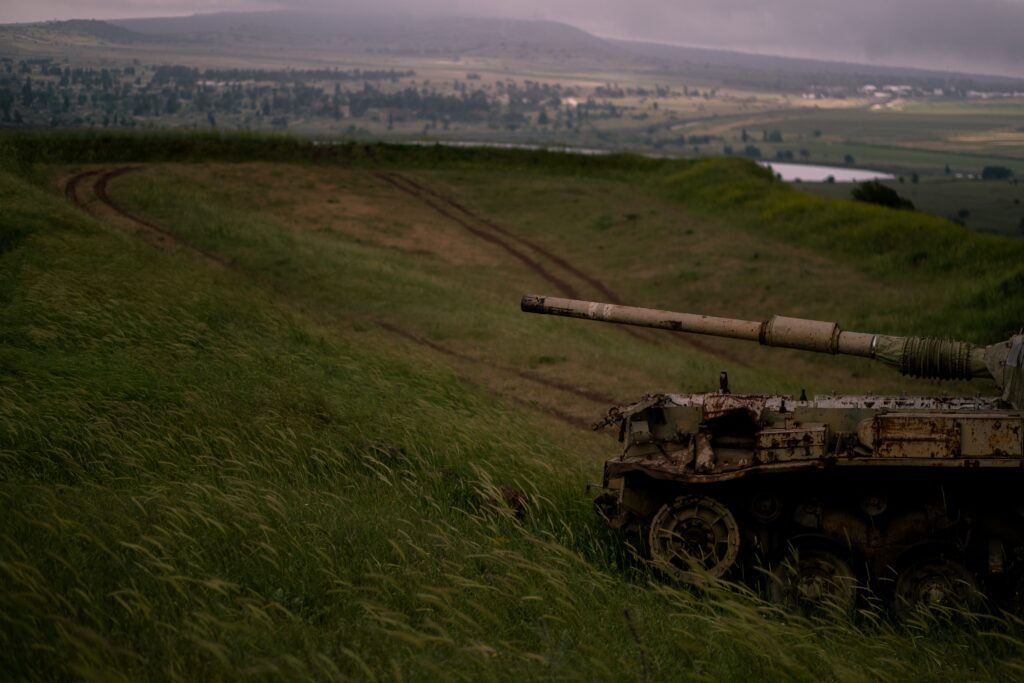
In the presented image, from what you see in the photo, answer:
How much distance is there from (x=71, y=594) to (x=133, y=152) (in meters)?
46.1

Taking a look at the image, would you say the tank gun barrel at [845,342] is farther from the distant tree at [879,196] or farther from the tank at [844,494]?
the distant tree at [879,196]

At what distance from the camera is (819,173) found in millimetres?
68938

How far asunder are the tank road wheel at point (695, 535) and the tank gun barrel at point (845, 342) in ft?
6.82

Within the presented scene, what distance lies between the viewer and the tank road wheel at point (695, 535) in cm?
1012

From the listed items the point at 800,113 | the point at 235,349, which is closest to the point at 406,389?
the point at 235,349

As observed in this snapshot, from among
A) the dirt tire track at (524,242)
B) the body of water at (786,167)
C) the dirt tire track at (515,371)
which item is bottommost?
the dirt tire track at (515,371)

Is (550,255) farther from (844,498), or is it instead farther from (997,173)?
(844,498)

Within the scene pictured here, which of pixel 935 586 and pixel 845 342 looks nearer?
pixel 935 586

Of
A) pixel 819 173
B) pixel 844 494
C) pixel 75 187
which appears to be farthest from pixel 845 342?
pixel 819 173

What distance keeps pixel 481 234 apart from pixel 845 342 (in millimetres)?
30718

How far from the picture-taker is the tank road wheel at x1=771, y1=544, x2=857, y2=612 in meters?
9.94

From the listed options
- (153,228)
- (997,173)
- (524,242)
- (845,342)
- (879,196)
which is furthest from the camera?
(997,173)

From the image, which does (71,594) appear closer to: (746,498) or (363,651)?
(363,651)

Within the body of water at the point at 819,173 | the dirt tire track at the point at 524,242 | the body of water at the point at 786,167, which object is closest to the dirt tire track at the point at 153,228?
the dirt tire track at the point at 524,242
